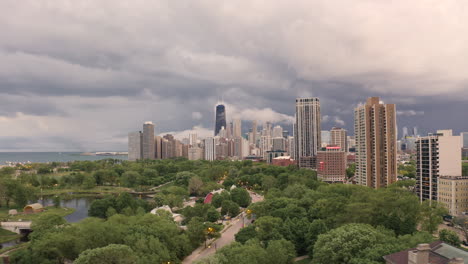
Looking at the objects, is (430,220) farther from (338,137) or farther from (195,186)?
(338,137)

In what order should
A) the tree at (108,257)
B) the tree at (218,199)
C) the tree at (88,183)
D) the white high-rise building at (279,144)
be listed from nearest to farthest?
the tree at (108,257) → the tree at (218,199) → the tree at (88,183) → the white high-rise building at (279,144)

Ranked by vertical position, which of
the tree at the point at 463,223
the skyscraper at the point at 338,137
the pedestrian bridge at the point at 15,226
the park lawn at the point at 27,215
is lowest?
the park lawn at the point at 27,215

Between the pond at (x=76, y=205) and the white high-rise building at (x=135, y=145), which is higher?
the white high-rise building at (x=135, y=145)

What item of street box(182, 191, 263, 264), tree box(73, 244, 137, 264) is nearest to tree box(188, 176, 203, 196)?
street box(182, 191, 263, 264)

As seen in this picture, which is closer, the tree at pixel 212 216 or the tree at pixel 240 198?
the tree at pixel 212 216

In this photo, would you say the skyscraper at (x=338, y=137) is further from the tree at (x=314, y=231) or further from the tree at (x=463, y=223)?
the tree at (x=314, y=231)

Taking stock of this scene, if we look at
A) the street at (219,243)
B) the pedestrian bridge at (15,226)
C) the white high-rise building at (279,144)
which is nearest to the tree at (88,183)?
the pedestrian bridge at (15,226)

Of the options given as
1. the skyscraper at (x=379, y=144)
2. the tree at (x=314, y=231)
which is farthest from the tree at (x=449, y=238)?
the skyscraper at (x=379, y=144)

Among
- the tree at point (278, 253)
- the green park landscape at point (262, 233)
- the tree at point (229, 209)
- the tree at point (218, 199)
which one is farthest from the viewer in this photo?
the tree at point (218, 199)
